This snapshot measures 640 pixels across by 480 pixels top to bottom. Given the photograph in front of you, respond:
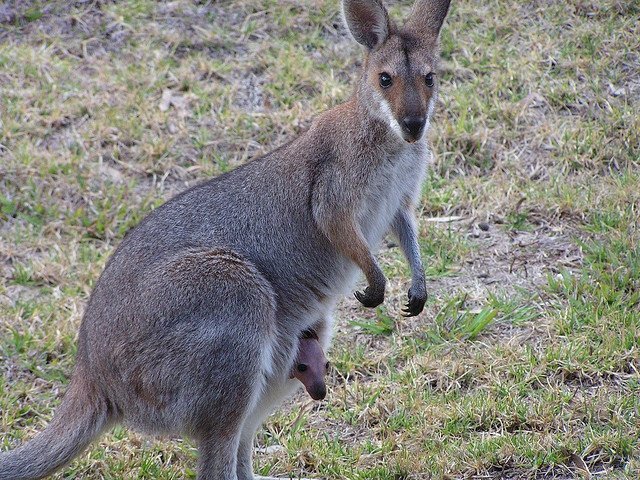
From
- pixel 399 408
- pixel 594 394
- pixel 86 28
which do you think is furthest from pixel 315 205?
pixel 86 28

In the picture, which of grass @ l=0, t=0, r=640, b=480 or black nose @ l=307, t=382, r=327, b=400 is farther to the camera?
grass @ l=0, t=0, r=640, b=480

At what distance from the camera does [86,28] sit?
25.5ft

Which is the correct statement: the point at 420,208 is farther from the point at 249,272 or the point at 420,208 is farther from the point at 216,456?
the point at 216,456

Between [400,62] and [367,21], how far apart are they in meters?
0.30

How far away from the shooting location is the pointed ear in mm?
4605

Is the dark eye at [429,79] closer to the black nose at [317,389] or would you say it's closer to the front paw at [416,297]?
the front paw at [416,297]

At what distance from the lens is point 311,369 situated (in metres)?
4.45

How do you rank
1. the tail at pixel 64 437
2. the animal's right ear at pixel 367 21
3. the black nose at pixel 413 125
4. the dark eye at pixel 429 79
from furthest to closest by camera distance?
the animal's right ear at pixel 367 21
the dark eye at pixel 429 79
the black nose at pixel 413 125
the tail at pixel 64 437

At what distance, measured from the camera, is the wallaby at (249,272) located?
159 inches

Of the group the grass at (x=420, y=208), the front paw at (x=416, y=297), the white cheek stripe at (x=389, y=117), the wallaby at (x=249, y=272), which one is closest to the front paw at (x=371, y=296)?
the wallaby at (x=249, y=272)

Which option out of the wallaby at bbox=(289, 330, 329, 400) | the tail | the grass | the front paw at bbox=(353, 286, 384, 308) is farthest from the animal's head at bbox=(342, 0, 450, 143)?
the tail

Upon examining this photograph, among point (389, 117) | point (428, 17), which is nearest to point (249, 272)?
point (389, 117)

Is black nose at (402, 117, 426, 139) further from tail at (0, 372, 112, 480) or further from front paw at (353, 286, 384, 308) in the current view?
tail at (0, 372, 112, 480)

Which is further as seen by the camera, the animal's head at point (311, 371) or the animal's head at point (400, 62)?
the animal's head at point (311, 371)
